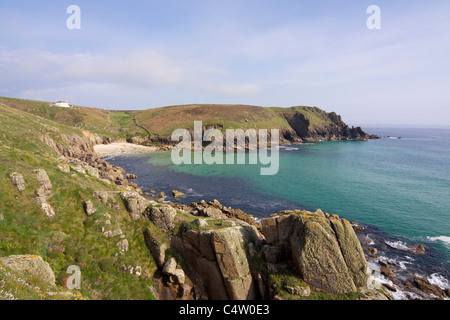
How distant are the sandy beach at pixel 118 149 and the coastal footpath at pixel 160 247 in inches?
3315

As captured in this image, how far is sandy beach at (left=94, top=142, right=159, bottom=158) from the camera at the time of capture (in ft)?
338

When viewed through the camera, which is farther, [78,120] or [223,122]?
[223,122]

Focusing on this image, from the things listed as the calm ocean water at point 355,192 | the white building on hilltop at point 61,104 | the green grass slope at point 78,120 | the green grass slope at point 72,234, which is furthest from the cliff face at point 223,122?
the green grass slope at point 72,234

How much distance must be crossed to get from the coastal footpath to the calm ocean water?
70.8ft

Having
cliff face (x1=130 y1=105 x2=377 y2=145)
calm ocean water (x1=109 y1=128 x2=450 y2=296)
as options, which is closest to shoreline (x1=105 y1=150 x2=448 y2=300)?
calm ocean water (x1=109 y1=128 x2=450 y2=296)

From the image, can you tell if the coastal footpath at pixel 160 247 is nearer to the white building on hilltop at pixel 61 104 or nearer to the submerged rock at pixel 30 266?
the submerged rock at pixel 30 266

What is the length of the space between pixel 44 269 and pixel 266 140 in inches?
6019

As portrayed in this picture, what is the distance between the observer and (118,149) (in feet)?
365

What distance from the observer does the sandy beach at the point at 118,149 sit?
338 feet

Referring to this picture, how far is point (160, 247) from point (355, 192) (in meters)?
57.2

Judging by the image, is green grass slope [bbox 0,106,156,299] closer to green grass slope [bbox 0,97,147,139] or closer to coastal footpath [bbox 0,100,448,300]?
coastal footpath [bbox 0,100,448,300]

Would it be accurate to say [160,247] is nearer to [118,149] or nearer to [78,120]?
[118,149]

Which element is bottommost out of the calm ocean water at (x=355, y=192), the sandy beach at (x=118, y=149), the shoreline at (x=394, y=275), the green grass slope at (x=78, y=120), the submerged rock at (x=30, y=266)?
the shoreline at (x=394, y=275)

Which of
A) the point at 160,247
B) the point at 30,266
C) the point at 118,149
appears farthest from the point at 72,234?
the point at 118,149
